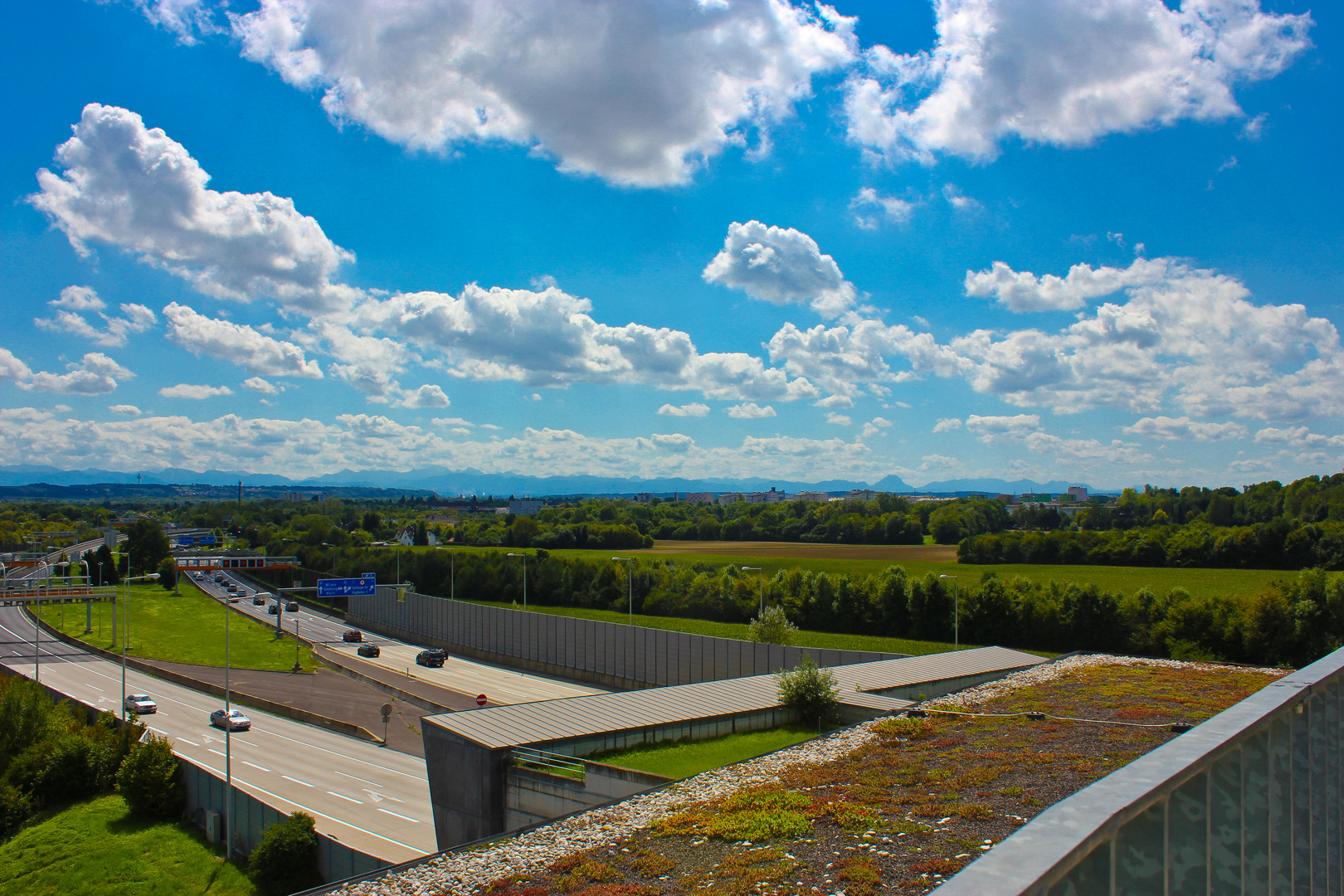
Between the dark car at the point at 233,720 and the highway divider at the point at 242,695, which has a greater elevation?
the dark car at the point at 233,720

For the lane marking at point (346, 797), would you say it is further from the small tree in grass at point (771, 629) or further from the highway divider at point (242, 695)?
the small tree in grass at point (771, 629)

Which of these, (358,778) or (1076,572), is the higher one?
(1076,572)

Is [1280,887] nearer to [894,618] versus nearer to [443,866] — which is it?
[443,866]

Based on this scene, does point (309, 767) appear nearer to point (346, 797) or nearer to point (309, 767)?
point (309, 767)

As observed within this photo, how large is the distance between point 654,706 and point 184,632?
6541 centimetres

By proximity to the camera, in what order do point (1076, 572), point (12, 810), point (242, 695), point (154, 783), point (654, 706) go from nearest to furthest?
point (654, 706) → point (154, 783) → point (12, 810) → point (242, 695) → point (1076, 572)

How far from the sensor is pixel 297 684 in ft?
164

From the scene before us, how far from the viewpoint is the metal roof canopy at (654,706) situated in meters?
20.1

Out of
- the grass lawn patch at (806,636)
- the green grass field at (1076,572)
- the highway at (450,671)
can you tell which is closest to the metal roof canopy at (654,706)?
the highway at (450,671)

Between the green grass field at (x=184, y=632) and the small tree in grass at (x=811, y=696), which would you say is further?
the green grass field at (x=184, y=632)

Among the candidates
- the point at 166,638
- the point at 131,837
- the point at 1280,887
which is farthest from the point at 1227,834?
the point at 166,638

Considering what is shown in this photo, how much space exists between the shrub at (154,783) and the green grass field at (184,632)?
2059 cm

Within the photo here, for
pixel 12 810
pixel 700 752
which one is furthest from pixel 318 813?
pixel 12 810

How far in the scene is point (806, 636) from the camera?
2271 inches
